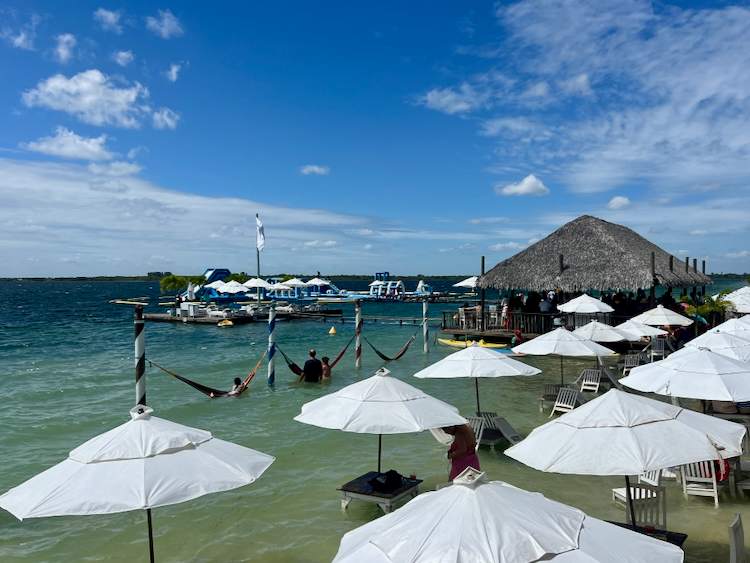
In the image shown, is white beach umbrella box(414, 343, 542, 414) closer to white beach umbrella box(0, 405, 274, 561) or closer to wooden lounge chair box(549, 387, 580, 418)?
wooden lounge chair box(549, 387, 580, 418)

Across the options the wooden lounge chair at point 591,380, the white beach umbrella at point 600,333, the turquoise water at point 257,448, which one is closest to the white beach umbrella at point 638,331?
the white beach umbrella at point 600,333

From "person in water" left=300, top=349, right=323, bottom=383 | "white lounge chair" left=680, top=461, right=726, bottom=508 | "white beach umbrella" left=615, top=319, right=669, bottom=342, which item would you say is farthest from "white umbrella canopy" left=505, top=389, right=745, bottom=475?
"person in water" left=300, top=349, right=323, bottom=383

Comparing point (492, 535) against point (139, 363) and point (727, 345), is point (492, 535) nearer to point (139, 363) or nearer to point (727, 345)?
point (727, 345)

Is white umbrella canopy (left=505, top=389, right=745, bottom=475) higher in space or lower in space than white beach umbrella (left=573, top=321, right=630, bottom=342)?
lower

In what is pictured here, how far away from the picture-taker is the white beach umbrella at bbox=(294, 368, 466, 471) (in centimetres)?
675

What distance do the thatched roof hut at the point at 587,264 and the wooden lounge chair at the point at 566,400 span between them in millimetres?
11176

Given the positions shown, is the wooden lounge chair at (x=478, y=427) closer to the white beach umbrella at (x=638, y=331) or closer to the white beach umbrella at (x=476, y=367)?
the white beach umbrella at (x=476, y=367)

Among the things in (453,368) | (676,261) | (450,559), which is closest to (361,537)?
(450,559)

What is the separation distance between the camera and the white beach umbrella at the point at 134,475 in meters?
4.30

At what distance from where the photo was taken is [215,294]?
200ft

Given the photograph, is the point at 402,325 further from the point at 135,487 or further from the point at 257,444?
the point at 135,487

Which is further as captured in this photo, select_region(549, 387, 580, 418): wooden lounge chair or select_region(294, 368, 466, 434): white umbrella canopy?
select_region(549, 387, 580, 418): wooden lounge chair

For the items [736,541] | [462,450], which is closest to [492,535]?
[736,541]

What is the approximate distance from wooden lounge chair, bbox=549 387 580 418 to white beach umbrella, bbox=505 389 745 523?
6.79 meters
